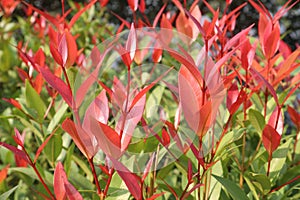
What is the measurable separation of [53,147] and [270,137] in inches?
21.5

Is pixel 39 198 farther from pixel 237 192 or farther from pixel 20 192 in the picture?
pixel 237 192

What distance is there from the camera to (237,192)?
3.22ft

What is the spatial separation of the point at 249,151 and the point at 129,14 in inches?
179

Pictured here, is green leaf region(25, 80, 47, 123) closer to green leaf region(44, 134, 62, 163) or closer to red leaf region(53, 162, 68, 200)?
green leaf region(44, 134, 62, 163)

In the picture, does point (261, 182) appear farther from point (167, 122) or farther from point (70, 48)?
point (70, 48)

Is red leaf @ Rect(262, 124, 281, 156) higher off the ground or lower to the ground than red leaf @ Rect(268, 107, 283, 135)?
lower

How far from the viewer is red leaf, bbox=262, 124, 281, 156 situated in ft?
3.25

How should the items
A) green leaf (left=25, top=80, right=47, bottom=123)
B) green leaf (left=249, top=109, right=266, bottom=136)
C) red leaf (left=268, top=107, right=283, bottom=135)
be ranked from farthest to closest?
green leaf (left=25, top=80, right=47, bottom=123)
green leaf (left=249, top=109, right=266, bottom=136)
red leaf (left=268, top=107, right=283, bottom=135)

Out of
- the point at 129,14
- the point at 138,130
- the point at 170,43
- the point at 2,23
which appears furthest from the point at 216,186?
the point at 129,14

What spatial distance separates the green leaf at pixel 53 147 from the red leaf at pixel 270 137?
1.70 feet

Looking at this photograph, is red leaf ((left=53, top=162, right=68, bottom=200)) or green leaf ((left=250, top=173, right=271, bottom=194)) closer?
red leaf ((left=53, top=162, right=68, bottom=200))

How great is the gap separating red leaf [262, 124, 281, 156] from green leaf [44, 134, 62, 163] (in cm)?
52

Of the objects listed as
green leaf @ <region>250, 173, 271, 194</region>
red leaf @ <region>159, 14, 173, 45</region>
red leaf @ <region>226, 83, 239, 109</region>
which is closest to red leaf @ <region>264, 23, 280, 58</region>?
red leaf @ <region>226, 83, 239, 109</region>

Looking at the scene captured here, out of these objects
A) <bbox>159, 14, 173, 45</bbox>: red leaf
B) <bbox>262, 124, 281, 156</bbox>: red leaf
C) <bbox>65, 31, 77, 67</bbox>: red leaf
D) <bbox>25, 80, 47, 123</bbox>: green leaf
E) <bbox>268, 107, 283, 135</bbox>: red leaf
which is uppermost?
<bbox>159, 14, 173, 45</bbox>: red leaf
